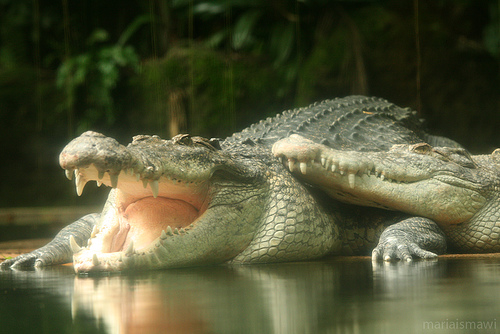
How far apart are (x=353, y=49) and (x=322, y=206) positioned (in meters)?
5.41

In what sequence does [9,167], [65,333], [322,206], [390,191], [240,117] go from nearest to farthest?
1. [65,333]
2. [390,191]
3. [322,206]
4. [240,117]
5. [9,167]

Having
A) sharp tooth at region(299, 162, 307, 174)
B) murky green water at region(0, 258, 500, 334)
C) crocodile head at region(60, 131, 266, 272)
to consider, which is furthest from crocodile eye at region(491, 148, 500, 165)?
crocodile head at region(60, 131, 266, 272)

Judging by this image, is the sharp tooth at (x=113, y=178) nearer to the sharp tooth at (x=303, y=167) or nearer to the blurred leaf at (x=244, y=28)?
the sharp tooth at (x=303, y=167)

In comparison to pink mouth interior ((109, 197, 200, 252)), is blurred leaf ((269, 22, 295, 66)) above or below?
above

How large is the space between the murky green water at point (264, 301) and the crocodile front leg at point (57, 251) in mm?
461

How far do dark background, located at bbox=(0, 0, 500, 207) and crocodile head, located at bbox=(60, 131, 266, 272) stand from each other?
18.3ft

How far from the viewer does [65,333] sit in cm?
154

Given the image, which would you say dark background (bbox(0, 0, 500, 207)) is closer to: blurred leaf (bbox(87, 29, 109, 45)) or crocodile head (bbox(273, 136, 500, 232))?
blurred leaf (bbox(87, 29, 109, 45))

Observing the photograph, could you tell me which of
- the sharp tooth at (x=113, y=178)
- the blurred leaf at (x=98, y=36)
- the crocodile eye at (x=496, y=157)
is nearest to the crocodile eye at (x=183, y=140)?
the sharp tooth at (x=113, y=178)

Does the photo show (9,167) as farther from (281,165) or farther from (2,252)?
(281,165)

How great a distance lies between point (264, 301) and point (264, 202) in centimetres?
153

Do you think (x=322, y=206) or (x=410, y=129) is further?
(x=410, y=129)

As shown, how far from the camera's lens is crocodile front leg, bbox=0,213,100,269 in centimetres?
346

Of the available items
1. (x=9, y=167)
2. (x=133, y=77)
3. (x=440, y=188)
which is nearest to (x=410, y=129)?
(x=440, y=188)
